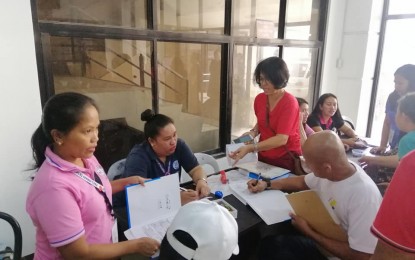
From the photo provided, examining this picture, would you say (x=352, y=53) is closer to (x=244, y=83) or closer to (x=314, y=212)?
(x=244, y=83)

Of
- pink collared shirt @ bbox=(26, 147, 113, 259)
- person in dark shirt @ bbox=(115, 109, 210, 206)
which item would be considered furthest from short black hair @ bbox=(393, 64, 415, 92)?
pink collared shirt @ bbox=(26, 147, 113, 259)

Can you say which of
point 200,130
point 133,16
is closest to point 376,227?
point 133,16

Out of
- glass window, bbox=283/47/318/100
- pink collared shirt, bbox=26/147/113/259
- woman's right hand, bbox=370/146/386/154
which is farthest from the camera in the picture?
glass window, bbox=283/47/318/100

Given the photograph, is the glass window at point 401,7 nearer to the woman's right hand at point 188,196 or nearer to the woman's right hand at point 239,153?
the woman's right hand at point 239,153

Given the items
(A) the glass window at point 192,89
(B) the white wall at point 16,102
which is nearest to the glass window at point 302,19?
A: (A) the glass window at point 192,89

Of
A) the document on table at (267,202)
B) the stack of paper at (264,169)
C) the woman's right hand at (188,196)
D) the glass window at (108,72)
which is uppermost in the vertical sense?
the glass window at (108,72)

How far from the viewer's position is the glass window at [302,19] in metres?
3.44

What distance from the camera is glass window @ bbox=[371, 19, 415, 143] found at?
153 inches

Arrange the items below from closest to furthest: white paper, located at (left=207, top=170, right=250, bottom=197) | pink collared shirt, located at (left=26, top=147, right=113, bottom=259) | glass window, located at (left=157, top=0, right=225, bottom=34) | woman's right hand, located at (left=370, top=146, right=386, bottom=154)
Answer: pink collared shirt, located at (left=26, top=147, right=113, bottom=259)
white paper, located at (left=207, top=170, right=250, bottom=197)
glass window, located at (left=157, top=0, right=225, bottom=34)
woman's right hand, located at (left=370, top=146, right=386, bottom=154)

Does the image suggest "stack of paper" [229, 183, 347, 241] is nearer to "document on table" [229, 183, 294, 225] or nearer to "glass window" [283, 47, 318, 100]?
"document on table" [229, 183, 294, 225]

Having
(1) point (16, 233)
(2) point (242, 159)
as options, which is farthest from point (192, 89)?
(1) point (16, 233)

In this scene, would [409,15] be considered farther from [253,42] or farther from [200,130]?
[200,130]

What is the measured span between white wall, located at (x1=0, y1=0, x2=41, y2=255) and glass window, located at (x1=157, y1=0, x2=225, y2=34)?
100 centimetres

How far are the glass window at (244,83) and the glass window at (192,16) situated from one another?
36cm
